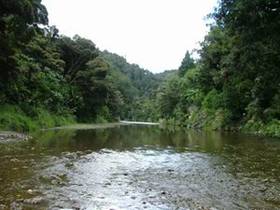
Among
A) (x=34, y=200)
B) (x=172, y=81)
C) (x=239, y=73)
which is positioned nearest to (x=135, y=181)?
(x=34, y=200)

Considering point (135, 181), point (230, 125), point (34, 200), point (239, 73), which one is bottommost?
point (34, 200)

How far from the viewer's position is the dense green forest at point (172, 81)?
23702mm

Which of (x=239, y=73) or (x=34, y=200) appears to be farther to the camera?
(x=239, y=73)

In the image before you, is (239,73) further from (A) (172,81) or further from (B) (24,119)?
(A) (172,81)

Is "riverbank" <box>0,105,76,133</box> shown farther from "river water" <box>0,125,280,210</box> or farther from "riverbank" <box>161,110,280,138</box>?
"riverbank" <box>161,110,280,138</box>

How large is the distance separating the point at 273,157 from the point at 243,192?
326 inches

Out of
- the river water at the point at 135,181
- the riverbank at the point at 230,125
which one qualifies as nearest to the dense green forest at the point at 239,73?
the riverbank at the point at 230,125

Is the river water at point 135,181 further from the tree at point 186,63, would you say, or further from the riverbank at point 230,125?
the tree at point 186,63

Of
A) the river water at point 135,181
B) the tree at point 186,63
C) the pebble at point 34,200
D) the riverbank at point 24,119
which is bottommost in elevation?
the pebble at point 34,200

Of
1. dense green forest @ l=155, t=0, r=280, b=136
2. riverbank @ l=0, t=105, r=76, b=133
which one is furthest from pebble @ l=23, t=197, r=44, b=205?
riverbank @ l=0, t=105, r=76, b=133

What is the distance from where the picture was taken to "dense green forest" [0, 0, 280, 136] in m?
23.7

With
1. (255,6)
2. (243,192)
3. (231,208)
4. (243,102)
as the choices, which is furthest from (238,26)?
(243,102)

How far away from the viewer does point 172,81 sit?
322 ft

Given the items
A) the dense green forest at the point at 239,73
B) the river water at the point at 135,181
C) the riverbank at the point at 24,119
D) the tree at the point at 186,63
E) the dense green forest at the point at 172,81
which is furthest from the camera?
the tree at the point at 186,63
